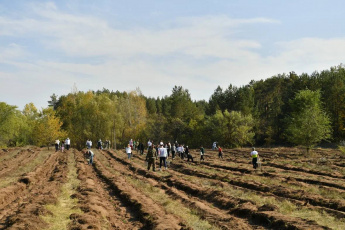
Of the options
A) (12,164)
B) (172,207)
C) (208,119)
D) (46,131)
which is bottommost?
(172,207)

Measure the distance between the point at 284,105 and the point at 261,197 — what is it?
190 ft

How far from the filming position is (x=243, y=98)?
7344cm

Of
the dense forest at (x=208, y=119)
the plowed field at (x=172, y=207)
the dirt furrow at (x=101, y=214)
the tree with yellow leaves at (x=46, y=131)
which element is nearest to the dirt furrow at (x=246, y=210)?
the plowed field at (x=172, y=207)

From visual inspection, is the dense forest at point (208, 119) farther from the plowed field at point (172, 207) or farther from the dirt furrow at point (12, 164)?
the plowed field at point (172, 207)

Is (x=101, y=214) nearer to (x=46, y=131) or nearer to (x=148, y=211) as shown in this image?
(x=148, y=211)

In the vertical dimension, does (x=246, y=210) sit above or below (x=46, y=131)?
below

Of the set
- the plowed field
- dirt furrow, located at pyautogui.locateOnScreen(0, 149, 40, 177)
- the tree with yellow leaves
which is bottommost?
the plowed field

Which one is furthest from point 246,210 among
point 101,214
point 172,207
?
point 101,214

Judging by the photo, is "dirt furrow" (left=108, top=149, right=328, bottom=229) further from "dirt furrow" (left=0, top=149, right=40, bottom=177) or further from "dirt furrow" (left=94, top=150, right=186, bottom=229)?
"dirt furrow" (left=0, top=149, right=40, bottom=177)

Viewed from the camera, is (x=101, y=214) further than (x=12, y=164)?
No

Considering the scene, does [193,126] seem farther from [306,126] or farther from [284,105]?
[306,126]

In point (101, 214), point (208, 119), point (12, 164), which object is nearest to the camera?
point (101, 214)

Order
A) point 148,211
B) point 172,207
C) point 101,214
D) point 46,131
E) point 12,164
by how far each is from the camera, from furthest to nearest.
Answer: point 46,131, point 12,164, point 172,207, point 148,211, point 101,214

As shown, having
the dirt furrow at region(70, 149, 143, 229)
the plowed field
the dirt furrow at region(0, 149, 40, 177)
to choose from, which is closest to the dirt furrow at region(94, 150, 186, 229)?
the plowed field
